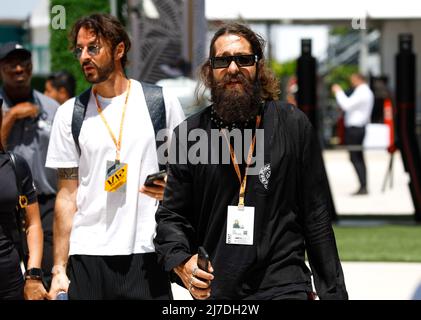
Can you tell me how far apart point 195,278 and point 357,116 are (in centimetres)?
1328

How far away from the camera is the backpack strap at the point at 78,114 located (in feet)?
16.3

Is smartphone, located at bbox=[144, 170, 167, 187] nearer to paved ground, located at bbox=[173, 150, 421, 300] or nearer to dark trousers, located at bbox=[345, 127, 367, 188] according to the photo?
paved ground, located at bbox=[173, 150, 421, 300]

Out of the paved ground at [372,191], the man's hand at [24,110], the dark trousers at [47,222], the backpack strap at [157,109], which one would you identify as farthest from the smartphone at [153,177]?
the paved ground at [372,191]

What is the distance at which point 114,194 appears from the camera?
486 centimetres

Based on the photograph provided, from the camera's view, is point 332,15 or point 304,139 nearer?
point 304,139

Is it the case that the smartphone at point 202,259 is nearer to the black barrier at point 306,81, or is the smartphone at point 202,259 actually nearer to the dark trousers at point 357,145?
the black barrier at point 306,81

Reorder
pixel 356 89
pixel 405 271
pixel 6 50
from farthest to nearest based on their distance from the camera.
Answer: pixel 356 89
pixel 405 271
pixel 6 50

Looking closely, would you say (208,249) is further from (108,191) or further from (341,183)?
(341,183)

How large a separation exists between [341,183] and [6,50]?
14.0 metres

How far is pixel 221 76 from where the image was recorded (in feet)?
13.7

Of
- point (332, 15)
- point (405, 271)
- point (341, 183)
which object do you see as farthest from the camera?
point (341, 183)

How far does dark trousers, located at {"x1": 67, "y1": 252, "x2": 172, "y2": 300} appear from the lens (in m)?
4.86

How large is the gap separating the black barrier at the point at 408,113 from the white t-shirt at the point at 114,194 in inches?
317
